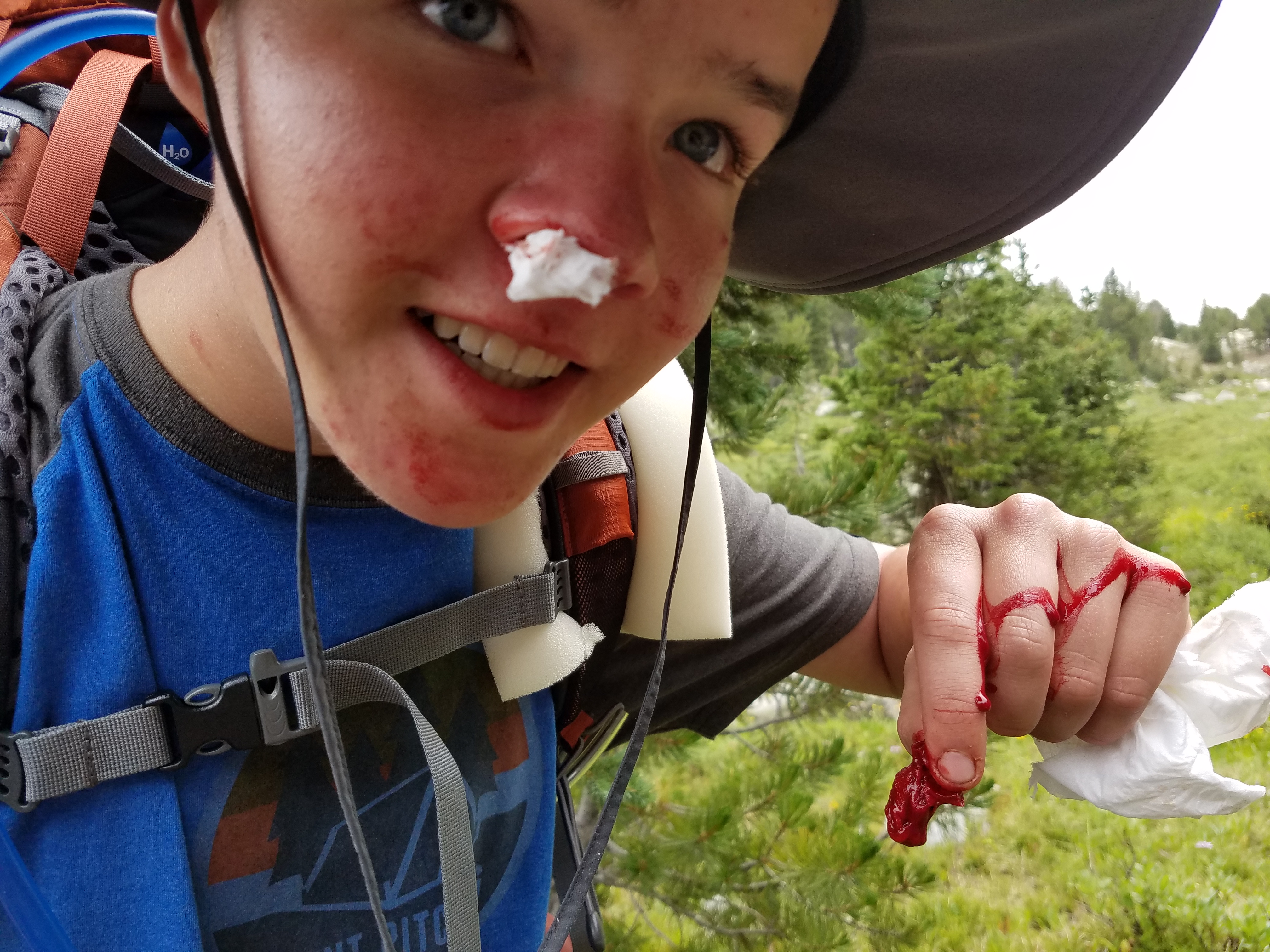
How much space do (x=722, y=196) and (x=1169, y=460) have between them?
15609mm

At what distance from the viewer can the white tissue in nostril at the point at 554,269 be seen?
66cm

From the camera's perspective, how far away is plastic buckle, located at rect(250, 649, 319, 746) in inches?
34.7

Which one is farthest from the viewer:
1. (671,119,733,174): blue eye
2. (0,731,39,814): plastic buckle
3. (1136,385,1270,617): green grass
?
(1136,385,1270,617): green grass

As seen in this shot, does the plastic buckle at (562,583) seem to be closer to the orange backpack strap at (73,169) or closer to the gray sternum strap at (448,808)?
the gray sternum strap at (448,808)

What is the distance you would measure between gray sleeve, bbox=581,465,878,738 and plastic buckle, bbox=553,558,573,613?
12.4 inches

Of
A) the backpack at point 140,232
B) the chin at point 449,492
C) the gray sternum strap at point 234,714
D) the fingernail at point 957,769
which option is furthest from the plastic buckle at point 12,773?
the fingernail at point 957,769

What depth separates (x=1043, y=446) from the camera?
11.2 meters

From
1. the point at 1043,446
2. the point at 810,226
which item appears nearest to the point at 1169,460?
the point at 1043,446

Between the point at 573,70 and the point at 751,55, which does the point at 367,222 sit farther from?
the point at 751,55

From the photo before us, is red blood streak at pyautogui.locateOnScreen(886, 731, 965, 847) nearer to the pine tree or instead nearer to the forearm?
the forearm

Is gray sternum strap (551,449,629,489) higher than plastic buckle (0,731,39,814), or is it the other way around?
gray sternum strap (551,449,629,489)

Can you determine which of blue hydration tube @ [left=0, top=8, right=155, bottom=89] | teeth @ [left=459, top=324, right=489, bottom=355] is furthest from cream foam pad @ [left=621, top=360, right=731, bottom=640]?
blue hydration tube @ [left=0, top=8, right=155, bottom=89]

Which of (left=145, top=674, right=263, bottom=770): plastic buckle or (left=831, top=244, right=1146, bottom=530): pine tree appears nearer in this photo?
Answer: (left=145, top=674, right=263, bottom=770): plastic buckle

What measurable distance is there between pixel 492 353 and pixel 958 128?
0.79 meters
